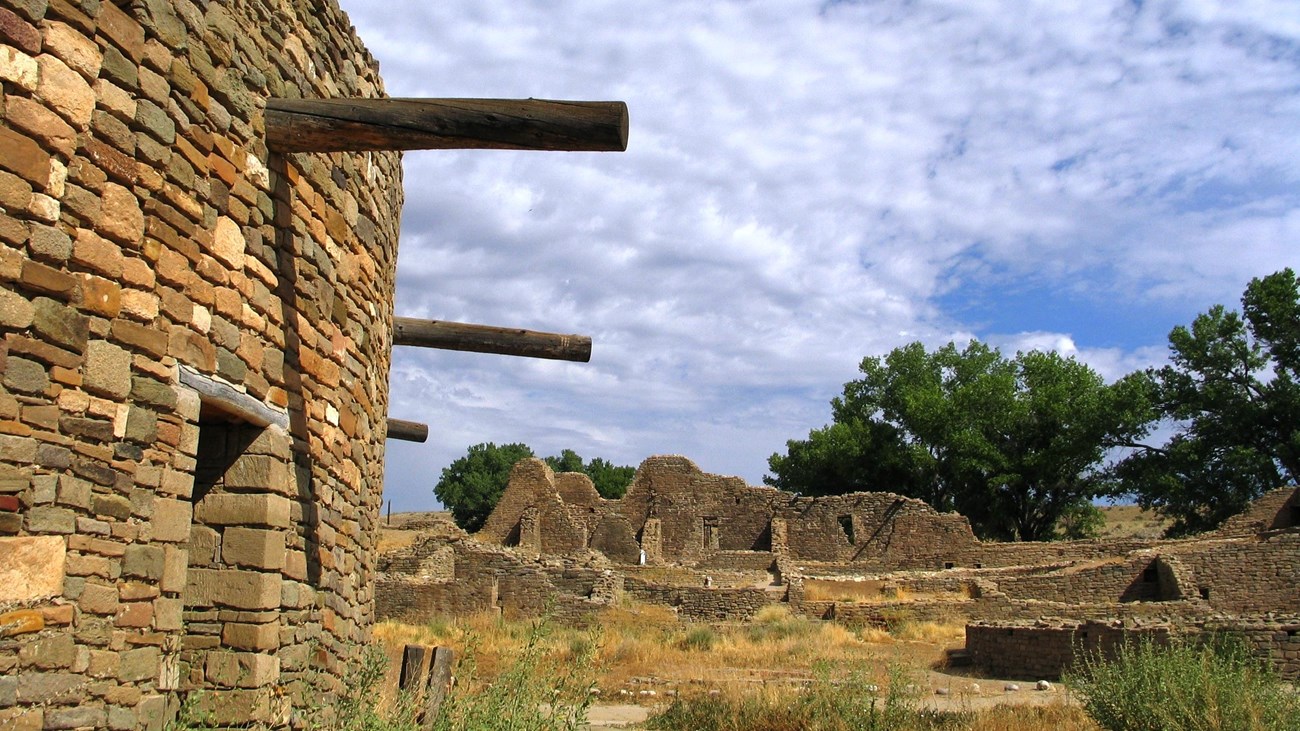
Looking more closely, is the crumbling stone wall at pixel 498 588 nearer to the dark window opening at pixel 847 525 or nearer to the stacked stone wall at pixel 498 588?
the stacked stone wall at pixel 498 588

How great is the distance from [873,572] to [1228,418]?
48.5ft

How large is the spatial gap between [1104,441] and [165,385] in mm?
35936

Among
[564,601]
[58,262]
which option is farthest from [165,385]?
[564,601]

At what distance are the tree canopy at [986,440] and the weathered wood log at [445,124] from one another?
110 feet

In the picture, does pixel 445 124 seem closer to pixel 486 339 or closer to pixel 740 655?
pixel 486 339

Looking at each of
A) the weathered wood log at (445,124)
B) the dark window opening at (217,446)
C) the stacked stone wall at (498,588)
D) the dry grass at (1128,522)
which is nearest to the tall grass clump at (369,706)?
the dark window opening at (217,446)

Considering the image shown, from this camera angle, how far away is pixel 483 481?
64.1 meters

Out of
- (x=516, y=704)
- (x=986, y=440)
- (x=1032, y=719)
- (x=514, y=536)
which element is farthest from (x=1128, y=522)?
(x=516, y=704)

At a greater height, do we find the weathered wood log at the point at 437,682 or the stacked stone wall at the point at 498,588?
the weathered wood log at the point at 437,682

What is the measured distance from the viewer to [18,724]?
137 inches

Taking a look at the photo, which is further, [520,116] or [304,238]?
[304,238]

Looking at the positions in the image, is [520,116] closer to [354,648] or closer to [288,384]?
[288,384]

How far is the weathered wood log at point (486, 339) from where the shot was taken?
28.8 ft

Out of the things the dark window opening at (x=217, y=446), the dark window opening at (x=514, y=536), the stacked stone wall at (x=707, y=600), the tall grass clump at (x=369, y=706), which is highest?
the dark window opening at (x=217, y=446)
